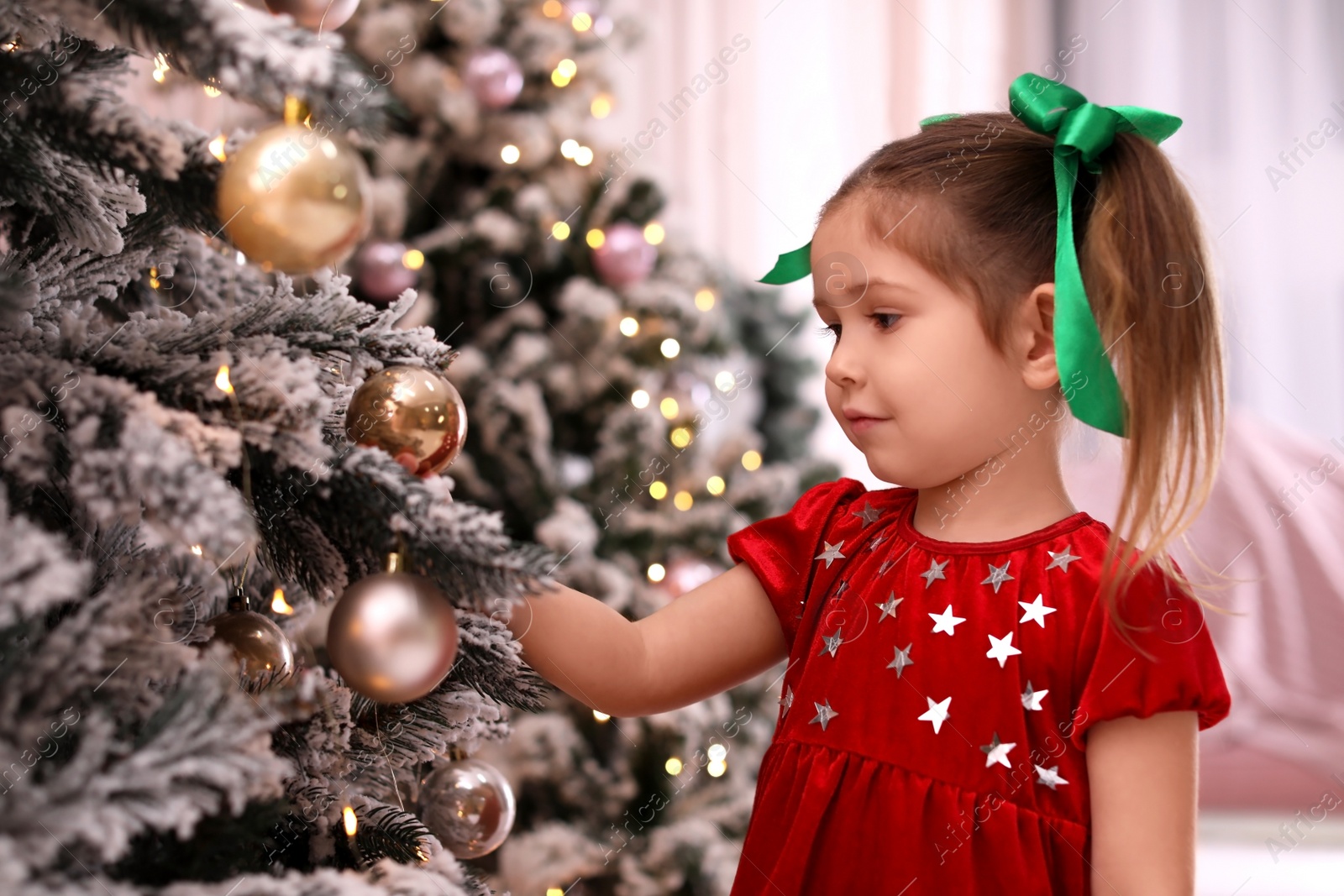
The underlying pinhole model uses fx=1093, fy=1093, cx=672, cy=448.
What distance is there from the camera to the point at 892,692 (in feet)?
2.68

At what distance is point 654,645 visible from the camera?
34.7 inches

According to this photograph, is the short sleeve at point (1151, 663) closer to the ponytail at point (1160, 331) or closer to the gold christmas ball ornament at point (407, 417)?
the ponytail at point (1160, 331)

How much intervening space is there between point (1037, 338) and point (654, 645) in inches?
15.1

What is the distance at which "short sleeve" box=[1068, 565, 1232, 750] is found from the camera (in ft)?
2.39

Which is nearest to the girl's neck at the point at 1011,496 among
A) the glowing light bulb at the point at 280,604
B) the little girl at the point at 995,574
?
the little girl at the point at 995,574

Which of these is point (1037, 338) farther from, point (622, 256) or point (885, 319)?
point (622, 256)

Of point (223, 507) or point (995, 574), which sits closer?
point (223, 507)

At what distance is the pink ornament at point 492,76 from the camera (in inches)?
72.6

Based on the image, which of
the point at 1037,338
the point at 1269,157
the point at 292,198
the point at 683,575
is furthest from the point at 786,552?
the point at 1269,157

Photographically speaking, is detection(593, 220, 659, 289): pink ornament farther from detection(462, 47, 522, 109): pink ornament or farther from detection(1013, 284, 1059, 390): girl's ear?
detection(1013, 284, 1059, 390): girl's ear

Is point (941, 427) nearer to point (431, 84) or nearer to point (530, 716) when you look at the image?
point (530, 716)

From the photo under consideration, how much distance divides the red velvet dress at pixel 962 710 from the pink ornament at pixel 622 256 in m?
1.09

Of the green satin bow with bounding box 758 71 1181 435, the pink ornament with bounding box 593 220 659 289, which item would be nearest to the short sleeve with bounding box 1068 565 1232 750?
the green satin bow with bounding box 758 71 1181 435

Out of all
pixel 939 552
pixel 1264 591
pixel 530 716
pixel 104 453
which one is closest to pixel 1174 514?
pixel 939 552
